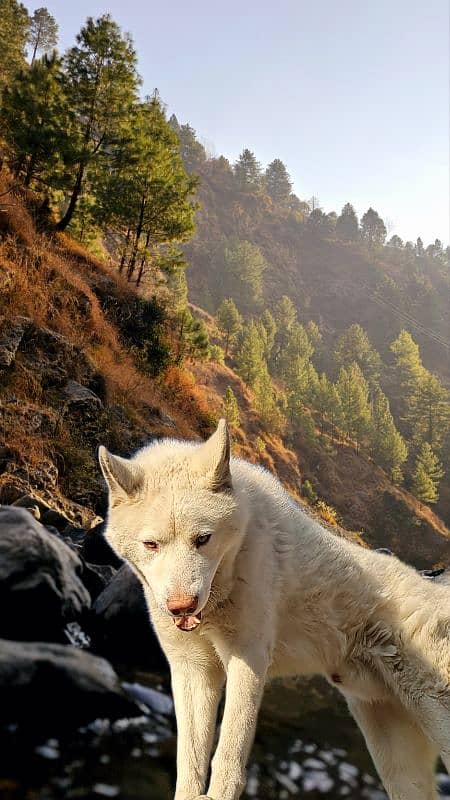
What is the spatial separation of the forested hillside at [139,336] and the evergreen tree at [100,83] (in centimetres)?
7

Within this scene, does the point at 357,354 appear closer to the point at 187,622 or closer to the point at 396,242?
the point at 396,242

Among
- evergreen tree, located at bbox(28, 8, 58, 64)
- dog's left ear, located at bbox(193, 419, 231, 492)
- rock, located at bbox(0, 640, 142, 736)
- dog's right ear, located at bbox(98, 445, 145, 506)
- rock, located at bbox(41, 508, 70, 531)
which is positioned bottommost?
rock, located at bbox(41, 508, 70, 531)

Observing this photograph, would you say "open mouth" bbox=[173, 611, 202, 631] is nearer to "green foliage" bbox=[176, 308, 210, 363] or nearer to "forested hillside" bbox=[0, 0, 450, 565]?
"forested hillside" bbox=[0, 0, 450, 565]

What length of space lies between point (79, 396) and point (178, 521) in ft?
58.1

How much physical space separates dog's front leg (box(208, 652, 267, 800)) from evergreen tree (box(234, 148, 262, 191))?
181507mm

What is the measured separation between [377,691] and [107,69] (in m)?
31.1

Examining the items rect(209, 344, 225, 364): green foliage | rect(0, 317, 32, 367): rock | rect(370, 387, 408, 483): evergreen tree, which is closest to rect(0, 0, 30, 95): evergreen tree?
rect(209, 344, 225, 364): green foliage

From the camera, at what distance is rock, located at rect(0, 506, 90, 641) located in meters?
7.64

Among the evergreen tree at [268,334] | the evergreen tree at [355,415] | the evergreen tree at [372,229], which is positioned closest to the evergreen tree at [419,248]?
the evergreen tree at [372,229]

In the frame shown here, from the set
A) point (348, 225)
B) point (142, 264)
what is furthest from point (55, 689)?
point (348, 225)

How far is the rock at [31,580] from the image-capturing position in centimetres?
764

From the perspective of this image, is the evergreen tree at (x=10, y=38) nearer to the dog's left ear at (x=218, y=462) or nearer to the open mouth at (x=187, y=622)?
the dog's left ear at (x=218, y=462)

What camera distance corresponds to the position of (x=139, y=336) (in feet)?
91.3

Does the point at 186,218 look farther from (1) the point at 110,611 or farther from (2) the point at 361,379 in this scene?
(2) the point at 361,379
